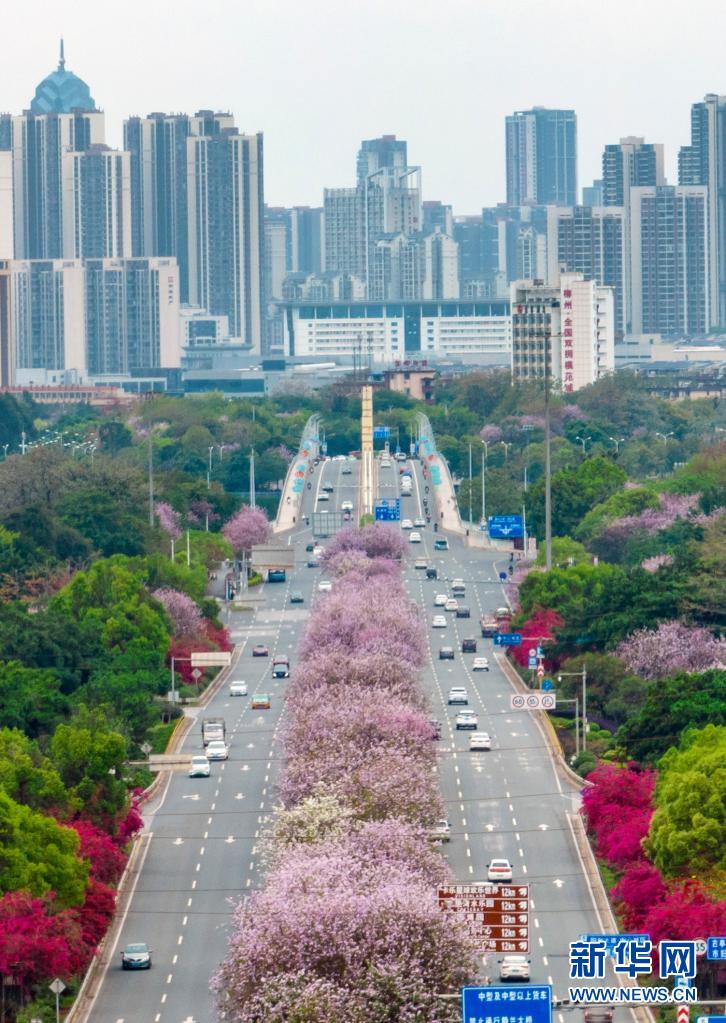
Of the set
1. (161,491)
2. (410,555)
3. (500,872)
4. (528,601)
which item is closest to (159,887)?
(500,872)

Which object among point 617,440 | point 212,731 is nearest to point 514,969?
point 212,731

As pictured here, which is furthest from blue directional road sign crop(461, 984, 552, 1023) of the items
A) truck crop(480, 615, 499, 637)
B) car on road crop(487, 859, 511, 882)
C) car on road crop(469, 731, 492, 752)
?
truck crop(480, 615, 499, 637)

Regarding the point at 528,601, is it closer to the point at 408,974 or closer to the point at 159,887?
the point at 159,887

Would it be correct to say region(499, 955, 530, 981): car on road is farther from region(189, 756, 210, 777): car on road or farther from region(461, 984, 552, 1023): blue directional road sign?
region(189, 756, 210, 777): car on road

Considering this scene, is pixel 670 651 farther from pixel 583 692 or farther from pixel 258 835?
pixel 258 835

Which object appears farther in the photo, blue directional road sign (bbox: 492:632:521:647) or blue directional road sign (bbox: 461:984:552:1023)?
blue directional road sign (bbox: 492:632:521:647)

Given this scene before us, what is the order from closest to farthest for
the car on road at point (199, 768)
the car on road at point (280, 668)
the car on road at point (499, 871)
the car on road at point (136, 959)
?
the car on road at point (136, 959) < the car on road at point (499, 871) < the car on road at point (199, 768) < the car on road at point (280, 668)

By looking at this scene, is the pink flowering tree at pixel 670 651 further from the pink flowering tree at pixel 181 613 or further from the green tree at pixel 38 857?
the green tree at pixel 38 857

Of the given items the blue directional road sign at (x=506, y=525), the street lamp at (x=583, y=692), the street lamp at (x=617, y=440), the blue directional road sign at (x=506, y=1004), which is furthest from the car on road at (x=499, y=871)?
the street lamp at (x=617, y=440)
